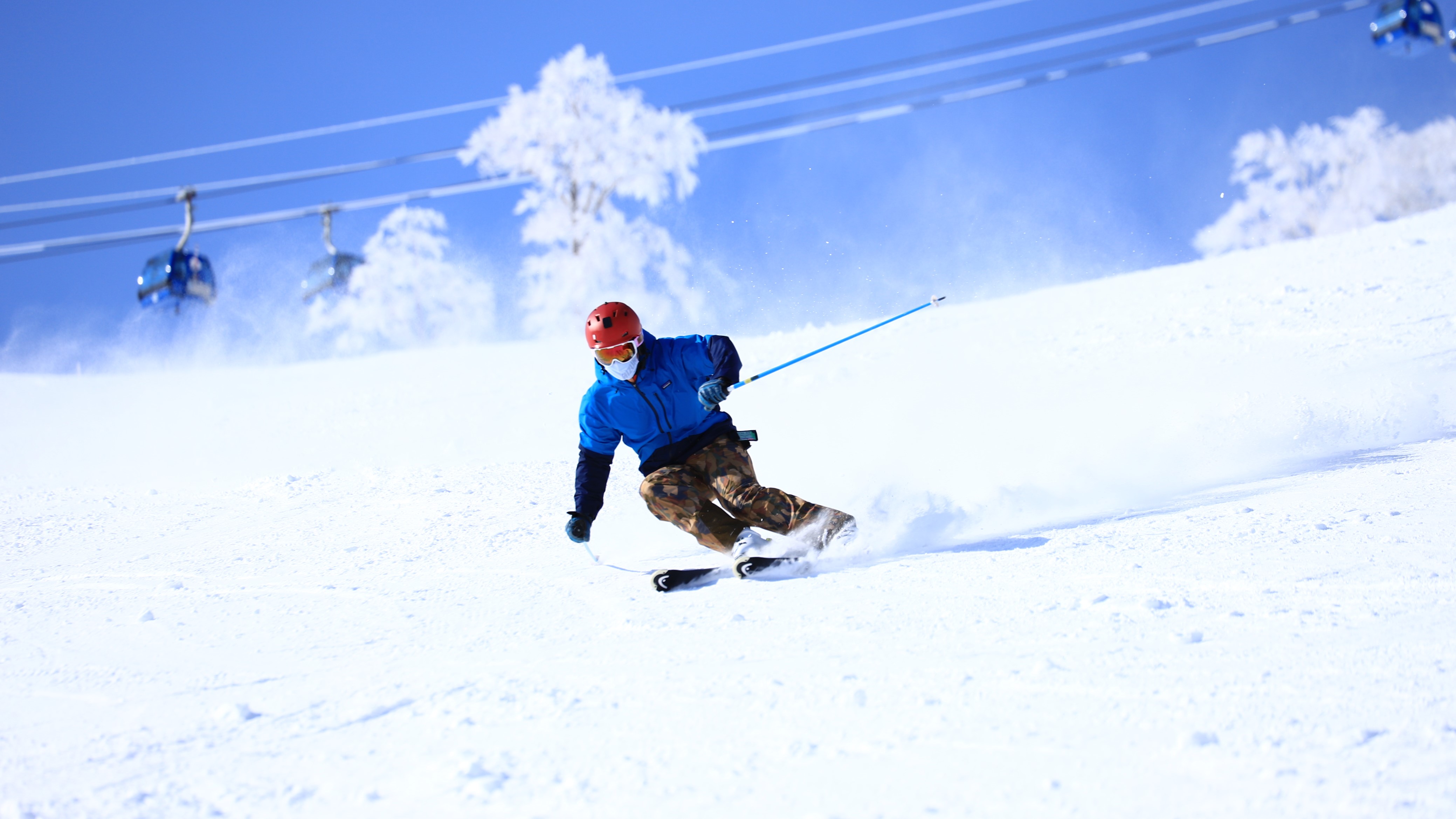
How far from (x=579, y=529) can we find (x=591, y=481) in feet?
0.77

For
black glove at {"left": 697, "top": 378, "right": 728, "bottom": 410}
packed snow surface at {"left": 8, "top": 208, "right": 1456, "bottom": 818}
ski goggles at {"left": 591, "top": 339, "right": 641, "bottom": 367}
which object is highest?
ski goggles at {"left": 591, "top": 339, "right": 641, "bottom": 367}

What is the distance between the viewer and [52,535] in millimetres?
5719

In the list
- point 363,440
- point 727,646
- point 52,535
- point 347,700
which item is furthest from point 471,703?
point 363,440

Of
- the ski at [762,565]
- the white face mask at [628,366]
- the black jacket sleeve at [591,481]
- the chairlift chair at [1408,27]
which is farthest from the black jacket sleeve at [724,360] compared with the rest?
the chairlift chair at [1408,27]

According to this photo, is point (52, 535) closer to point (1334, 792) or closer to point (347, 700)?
point (347, 700)

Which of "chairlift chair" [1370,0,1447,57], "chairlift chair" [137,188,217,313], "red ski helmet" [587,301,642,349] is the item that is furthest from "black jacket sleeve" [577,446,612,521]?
"chairlift chair" [137,188,217,313]

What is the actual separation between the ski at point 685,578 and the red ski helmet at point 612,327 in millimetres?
997

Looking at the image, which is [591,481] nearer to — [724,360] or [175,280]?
[724,360]

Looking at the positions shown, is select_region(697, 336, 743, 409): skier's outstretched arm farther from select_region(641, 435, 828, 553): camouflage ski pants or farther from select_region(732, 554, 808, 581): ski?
select_region(732, 554, 808, 581): ski

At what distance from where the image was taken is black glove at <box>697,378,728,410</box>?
3.78m

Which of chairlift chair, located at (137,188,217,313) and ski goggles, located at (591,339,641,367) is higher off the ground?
chairlift chair, located at (137,188,217,313)

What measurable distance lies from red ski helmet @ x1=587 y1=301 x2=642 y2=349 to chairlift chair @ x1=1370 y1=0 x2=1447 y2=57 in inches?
510

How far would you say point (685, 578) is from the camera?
347 cm

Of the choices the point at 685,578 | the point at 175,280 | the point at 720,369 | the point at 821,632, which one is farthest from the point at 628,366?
the point at 175,280
